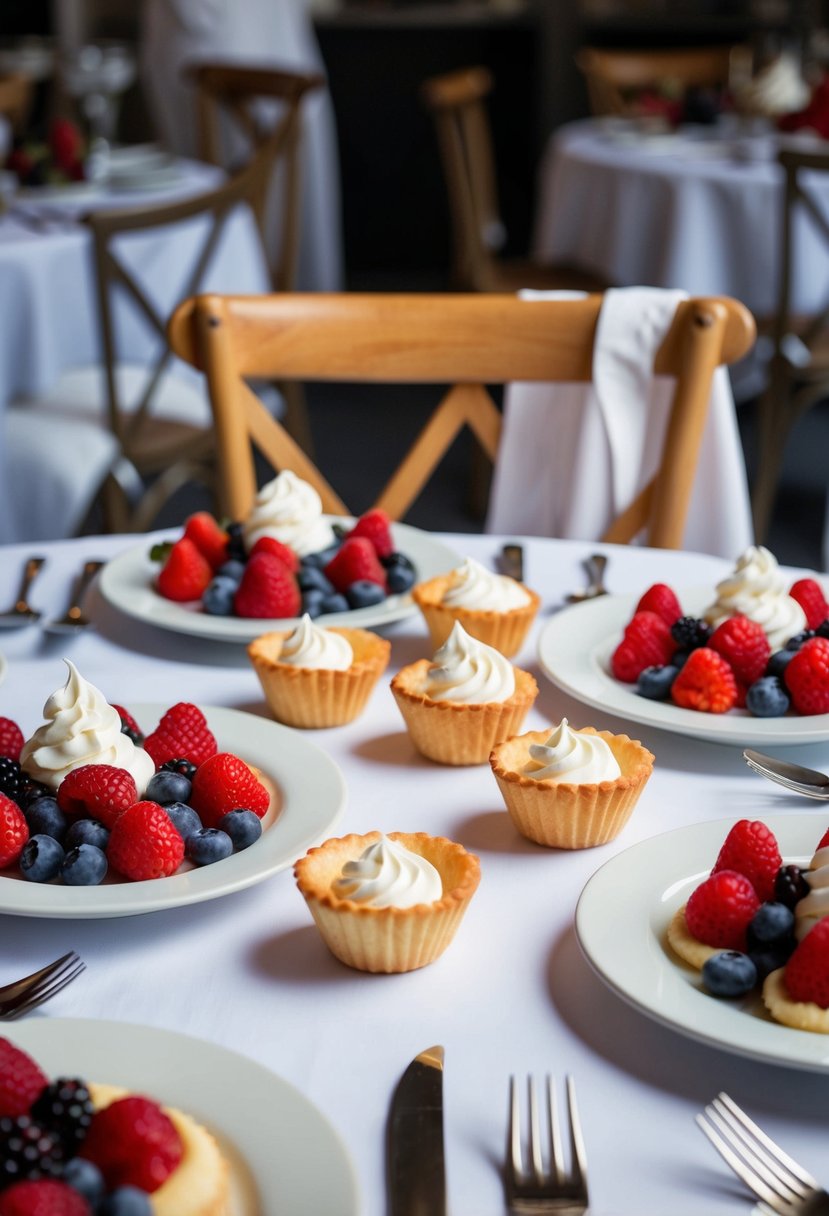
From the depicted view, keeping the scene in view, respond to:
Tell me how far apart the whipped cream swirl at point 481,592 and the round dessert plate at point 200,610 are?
0.08 metres

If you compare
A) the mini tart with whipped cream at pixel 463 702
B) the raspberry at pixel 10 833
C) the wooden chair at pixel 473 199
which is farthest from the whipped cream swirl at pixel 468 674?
the wooden chair at pixel 473 199

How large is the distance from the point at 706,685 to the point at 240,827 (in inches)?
15.3

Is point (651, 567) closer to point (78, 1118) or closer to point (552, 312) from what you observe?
point (552, 312)

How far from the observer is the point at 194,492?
4188 mm

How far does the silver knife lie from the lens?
609 mm

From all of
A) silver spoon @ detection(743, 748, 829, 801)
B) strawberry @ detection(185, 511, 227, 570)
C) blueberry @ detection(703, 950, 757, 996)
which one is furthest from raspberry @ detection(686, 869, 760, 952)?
strawberry @ detection(185, 511, 227, 570)

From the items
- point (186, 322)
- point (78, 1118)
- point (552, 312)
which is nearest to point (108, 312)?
point (186, 322)

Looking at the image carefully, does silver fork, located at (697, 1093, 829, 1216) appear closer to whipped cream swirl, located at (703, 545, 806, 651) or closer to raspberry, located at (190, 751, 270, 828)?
raspberry, located at (190, 751, 270, 828)

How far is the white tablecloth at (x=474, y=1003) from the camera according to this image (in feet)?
2.11

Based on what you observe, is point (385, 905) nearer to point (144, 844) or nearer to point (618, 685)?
point (144, 844)

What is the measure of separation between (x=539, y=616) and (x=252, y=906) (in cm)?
52

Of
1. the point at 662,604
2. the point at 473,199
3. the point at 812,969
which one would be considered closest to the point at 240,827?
the point at 812,969

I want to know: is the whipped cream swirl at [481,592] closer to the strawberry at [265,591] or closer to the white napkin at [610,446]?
the strawberry at [265,591]

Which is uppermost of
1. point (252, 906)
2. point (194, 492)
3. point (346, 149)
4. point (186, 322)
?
point (186, 322)
